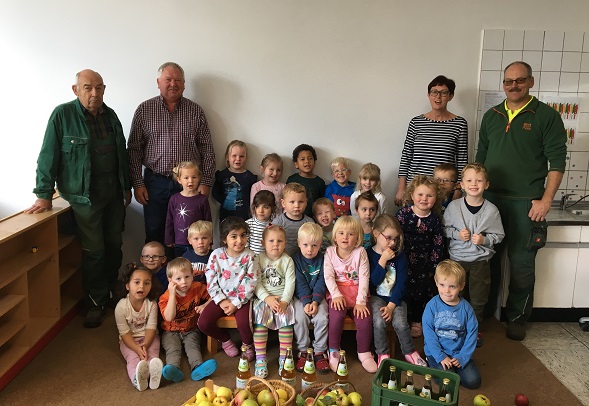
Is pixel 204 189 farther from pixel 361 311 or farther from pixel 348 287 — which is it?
pixel 361 311

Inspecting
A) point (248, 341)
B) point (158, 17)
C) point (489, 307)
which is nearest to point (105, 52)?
point (158, 17)

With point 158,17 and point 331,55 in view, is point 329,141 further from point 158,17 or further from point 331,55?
point 158,17

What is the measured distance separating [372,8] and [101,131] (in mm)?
2057

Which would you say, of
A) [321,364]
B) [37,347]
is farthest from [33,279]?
[321,364]

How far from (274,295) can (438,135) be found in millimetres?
1644

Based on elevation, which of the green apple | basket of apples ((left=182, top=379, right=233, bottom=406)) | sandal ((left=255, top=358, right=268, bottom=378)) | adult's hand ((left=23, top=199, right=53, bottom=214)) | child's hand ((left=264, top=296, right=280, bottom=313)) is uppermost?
adult's hand ((left=23, top=199, right=53, bottom=214))

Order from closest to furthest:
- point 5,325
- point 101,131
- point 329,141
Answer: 1. point 5,325
2. point 101,131
3. point 329,141

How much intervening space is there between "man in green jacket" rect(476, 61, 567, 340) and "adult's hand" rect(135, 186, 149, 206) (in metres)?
2.31

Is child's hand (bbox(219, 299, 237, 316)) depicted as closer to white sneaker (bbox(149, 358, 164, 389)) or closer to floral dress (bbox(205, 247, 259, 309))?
floral dress (bbox(205, 247, 259, 309))

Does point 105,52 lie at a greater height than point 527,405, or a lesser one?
greater

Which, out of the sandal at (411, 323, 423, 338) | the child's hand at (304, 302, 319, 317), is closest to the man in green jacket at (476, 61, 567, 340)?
the sandal at (411, 323, 423, 338)

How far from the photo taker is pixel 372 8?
377cm

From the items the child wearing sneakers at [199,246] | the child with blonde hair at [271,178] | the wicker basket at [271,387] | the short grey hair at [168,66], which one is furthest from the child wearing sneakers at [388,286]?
the short grey hair at [168,66]

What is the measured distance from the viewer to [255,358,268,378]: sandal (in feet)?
9.30
